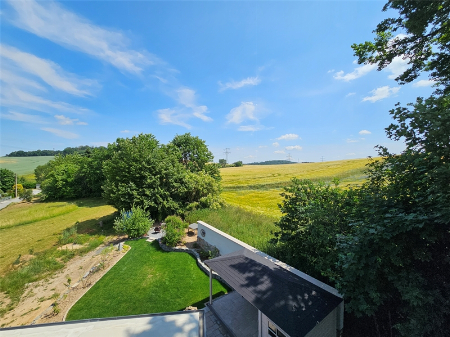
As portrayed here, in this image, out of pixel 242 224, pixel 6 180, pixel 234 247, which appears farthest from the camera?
pixel 6 180

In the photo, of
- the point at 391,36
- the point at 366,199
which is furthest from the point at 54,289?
the point at 391,36

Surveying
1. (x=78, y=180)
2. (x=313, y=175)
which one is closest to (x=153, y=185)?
(x=313, y=175)

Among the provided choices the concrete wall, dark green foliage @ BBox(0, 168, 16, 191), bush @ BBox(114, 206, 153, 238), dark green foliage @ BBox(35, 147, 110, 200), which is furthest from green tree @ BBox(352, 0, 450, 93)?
dark green foliage @ BBox(0, 168, 16, 191)

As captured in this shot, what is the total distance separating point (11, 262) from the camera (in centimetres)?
1288

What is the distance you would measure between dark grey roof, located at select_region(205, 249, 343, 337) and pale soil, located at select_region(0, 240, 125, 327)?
7.08 m

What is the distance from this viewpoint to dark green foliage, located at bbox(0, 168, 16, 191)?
167 ft

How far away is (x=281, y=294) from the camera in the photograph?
4742mm

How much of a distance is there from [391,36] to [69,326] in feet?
46.2

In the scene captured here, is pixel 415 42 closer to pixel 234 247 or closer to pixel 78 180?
pixel 234 247

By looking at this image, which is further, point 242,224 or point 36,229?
point 36,229

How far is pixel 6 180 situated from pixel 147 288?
240 ft

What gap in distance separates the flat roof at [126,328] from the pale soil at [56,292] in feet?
4.64

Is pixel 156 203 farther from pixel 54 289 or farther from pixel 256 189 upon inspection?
pixel 256 189

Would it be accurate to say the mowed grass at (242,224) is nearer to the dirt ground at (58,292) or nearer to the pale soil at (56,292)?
the dirt ground at (58,292)
